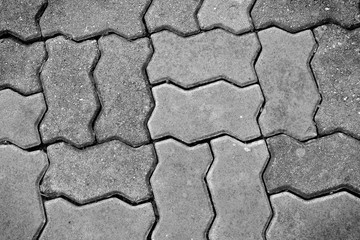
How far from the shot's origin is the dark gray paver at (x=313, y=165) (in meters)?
2.28

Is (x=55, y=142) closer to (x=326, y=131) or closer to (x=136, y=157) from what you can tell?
(x=136, y=157)

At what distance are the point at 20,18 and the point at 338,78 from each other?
1535 millimetres

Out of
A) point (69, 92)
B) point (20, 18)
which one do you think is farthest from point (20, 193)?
point (20, 18)

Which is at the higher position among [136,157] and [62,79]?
[62,79]

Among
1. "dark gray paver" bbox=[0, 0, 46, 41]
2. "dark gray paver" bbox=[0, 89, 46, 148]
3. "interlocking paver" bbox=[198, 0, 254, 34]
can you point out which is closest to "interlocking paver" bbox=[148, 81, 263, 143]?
"interlocking paver" bbox=[198, 0, 254, 34]

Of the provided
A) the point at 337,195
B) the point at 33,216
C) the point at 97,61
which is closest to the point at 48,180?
the point at 33,216

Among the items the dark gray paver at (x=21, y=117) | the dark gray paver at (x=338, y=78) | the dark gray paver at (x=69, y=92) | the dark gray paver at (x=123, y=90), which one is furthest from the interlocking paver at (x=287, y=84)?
the dark gray paver at (x=21, y=117)

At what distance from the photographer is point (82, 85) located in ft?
8.02

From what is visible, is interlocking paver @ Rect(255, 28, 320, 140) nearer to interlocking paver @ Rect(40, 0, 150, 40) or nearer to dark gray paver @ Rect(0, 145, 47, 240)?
interlocking paver @ Rect(40, 0, 150, 40)

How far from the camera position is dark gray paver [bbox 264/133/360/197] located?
2.28 meters

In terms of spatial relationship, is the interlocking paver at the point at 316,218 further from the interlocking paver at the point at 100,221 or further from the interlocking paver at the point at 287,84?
the interlocking paver at the point at 100,221

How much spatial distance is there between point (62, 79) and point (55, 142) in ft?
0.98

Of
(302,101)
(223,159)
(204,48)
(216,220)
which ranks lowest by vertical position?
(216,220)

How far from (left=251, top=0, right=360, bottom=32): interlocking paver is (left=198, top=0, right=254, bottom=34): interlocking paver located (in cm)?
4
